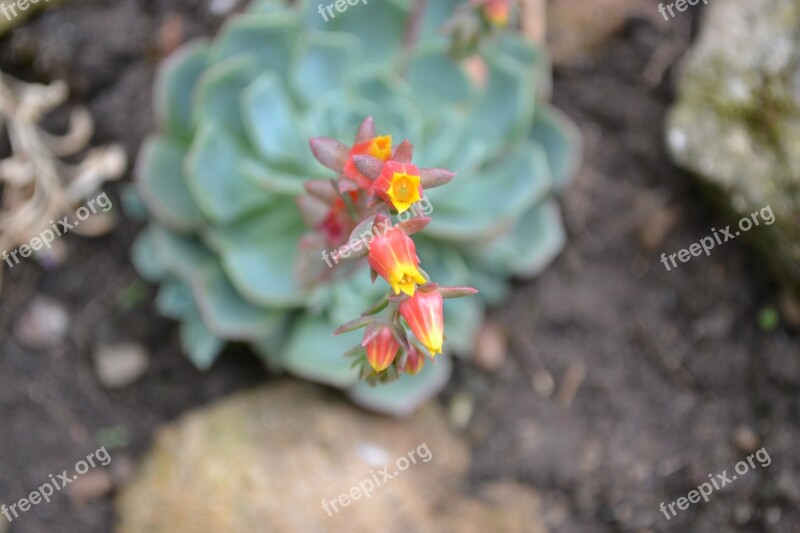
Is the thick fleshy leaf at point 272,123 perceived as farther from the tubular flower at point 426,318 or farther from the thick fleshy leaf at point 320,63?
the tubular flower at point 426,318

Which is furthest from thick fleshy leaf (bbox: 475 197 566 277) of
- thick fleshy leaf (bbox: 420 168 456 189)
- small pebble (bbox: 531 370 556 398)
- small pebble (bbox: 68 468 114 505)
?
small pebble (bbox: 68 468 114 505)

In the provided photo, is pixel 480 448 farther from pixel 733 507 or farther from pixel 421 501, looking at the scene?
pixel 733 507

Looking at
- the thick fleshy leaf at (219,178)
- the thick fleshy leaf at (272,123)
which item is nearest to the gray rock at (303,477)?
the thick fleshy leaf at (219,178)

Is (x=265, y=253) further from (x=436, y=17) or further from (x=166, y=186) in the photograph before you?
(x=436, y=17)

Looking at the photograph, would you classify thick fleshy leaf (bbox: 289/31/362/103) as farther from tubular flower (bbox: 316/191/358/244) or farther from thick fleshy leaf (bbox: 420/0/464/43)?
tubular flower (bbox: 316/191/358/244)

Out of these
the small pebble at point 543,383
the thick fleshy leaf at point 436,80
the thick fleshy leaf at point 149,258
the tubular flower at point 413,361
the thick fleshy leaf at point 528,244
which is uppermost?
the tubular flower at point 413,361

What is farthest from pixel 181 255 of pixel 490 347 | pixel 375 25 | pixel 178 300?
pixel 490 347

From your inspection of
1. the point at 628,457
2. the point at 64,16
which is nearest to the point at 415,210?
the point at 628,457
